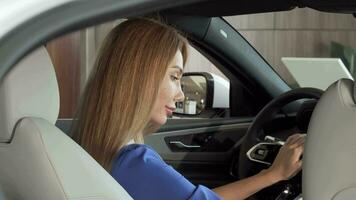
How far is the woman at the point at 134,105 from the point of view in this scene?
4.23ft

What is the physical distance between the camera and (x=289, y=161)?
5.10 feet

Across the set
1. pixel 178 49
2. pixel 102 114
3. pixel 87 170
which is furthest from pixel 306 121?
pixel 87 170

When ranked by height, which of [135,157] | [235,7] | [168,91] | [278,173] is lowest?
[278,173]

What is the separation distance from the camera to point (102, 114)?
4.43 ft

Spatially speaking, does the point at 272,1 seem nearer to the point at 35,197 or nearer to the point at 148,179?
the point at 148,179

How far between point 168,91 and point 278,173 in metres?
0.34

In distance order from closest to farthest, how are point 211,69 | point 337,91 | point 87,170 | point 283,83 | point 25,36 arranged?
point 25,36
point 87,170
point 337,91
point 283,83
point 211,69

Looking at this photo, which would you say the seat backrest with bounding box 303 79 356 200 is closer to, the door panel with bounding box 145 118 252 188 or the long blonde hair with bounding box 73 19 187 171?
the long blonde hair with bounding box 73 19 187 171

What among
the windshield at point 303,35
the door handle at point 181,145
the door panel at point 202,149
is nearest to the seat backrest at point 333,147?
the door panel at point 202,149

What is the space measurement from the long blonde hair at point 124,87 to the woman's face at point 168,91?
0.09 ft

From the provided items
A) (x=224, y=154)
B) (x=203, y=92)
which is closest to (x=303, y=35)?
(x=203, y=92)

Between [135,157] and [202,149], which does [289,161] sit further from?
[202,149]

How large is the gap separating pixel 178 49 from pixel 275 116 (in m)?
0.64

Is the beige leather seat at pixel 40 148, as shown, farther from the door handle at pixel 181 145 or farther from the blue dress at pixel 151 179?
the door handle at pixel 181 145
